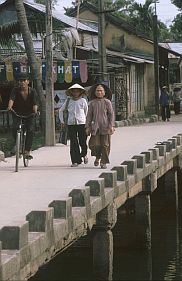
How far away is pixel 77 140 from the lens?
14.5 meters

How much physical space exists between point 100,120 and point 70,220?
5.77 m

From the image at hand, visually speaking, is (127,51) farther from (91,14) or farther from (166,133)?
(166,133)

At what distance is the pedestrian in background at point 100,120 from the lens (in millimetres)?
13883

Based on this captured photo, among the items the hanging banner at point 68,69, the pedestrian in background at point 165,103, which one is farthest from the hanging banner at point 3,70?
the pedestrian in background at point 165,103

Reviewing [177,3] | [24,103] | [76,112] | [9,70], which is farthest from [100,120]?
→ [177,3]

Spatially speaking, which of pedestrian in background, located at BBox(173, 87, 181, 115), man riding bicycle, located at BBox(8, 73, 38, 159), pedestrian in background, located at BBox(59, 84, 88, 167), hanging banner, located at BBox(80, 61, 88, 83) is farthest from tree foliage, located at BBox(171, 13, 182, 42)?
man riding bicycle, located at BBox(8, 73, 38, 159)

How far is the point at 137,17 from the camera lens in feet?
224

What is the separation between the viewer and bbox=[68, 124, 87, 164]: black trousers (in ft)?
47.3

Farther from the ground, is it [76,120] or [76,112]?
[76,112]

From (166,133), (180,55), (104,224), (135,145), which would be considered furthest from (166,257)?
(180,55)

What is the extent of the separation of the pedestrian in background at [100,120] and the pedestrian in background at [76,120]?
0.43 meters

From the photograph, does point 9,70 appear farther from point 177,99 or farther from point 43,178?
point 177,99

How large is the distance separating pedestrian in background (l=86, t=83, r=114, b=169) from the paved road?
407 mm

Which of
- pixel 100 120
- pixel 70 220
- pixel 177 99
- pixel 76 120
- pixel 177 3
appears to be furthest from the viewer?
pixel 177 3
